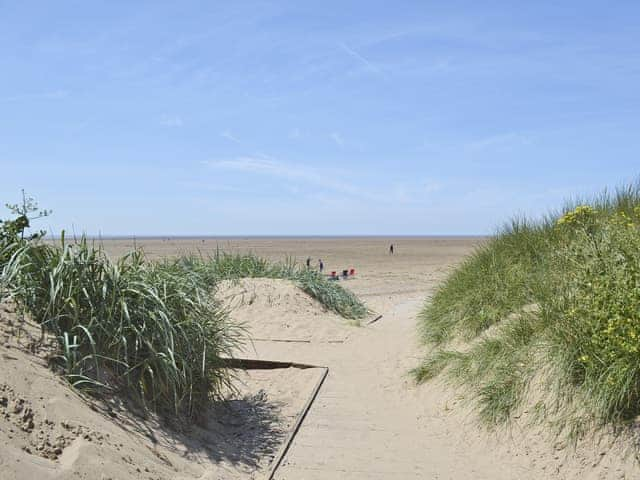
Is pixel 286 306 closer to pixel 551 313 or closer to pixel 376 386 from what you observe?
pixel 376 386

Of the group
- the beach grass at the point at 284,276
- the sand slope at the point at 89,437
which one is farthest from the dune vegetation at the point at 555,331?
the beach grass at the point at 284,276

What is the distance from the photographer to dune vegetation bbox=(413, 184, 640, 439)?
4582mm

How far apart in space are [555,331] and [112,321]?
3810 millimetres

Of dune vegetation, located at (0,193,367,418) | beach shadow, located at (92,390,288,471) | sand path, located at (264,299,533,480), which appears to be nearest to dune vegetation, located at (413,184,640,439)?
sand path, located at (264,299,533,480)

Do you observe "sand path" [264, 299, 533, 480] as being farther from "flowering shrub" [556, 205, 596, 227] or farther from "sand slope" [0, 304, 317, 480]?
"flowering shrub" [556, 205, 596, 227]

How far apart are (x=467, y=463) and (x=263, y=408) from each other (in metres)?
2.31

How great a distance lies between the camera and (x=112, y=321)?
4742mm

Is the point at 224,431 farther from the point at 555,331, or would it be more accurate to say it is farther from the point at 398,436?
the point at 555,331

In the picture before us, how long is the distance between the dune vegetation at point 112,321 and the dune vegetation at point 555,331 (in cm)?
278

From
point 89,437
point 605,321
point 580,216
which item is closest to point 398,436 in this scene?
point 605,321

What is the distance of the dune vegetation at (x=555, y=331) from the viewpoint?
458 cm

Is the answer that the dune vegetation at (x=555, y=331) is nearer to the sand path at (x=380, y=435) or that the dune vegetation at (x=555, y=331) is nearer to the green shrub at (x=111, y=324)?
the sand path at (x=380, y=435)

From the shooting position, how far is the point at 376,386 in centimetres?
724

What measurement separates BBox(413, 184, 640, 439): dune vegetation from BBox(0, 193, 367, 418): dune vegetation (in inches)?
110
